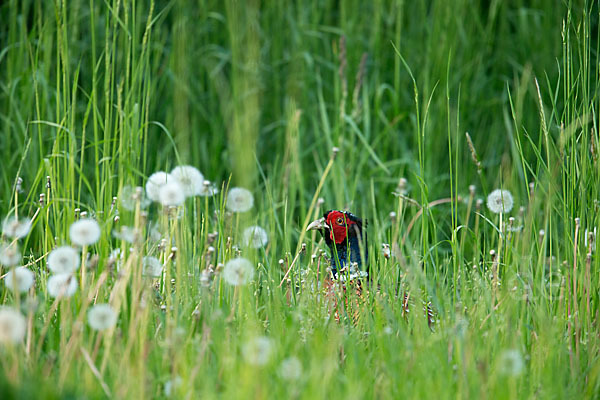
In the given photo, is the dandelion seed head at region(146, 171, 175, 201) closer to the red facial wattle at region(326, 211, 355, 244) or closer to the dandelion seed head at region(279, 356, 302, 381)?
the red facial wattle at region(326, 211, 355, 244)

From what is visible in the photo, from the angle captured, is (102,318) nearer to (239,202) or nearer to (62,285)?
(62,285)

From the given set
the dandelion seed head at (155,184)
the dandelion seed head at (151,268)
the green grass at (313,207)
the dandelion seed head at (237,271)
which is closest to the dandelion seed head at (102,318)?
the green grass at (313,207)

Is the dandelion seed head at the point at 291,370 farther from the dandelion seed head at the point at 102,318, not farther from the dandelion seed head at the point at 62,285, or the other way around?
the dandelion seed head at the point at 62,285

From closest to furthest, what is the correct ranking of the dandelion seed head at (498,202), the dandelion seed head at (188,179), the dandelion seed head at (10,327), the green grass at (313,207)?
the dandelion seed head at (10,327), the green grass at (313,207), the dandelion seed head at (188,179), the dandelion seed head at (498,202)

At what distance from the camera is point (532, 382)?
7.23 ft

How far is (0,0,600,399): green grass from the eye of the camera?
2.10 m

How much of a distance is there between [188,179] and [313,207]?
1.27m

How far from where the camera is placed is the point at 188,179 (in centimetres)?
274

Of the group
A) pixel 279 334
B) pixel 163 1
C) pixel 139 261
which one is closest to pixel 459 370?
pixel 279 334

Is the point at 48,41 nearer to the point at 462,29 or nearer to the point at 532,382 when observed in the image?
the point at 462,29

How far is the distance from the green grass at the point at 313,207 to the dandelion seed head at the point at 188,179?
9 centimetres

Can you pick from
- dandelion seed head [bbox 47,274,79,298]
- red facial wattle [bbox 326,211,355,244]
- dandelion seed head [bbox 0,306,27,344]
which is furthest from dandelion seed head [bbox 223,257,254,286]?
red facial wattle [bbox 326,211,355,244]

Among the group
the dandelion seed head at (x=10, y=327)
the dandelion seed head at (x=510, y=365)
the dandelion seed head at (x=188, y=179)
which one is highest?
the dandelion seed head at (x=188, y=179)

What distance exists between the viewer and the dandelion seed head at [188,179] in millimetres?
2717
